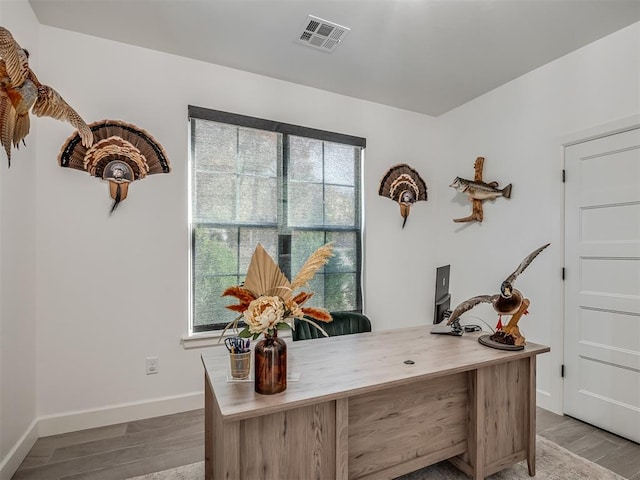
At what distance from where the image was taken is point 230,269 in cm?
300

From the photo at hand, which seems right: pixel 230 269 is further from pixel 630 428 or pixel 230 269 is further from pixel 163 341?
pixel 630 428

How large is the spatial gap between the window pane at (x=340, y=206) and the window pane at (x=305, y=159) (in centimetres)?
20

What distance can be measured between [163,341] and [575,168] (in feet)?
11.7

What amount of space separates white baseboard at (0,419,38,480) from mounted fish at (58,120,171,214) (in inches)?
61.0

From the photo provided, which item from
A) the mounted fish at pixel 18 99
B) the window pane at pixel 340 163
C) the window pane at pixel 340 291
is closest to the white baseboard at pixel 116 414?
the window pane at pixel 340 291

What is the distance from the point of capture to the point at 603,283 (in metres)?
2.55

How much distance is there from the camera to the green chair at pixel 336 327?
2363mm

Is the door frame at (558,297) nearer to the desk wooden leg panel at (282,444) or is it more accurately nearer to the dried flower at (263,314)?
the desk wooden leg panel at (282,444)

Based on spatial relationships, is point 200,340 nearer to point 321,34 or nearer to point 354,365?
point 354,365

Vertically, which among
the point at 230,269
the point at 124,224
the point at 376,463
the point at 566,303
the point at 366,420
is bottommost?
the point at 376,463

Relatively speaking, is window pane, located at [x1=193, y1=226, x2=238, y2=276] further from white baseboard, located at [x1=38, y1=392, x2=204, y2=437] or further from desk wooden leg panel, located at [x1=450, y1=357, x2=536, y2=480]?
desk wooden leg panel, located at [x1=450, y1=357, x2=536, y2=480]

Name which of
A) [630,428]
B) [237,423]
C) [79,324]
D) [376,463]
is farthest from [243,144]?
[630,428]

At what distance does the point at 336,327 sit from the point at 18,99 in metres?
2.26

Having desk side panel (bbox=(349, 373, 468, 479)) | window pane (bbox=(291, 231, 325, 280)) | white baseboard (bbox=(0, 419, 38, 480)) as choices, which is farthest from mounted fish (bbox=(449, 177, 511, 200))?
white baseboard (bbox=(0, 419, 38, 480))
